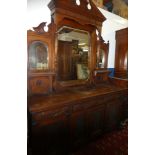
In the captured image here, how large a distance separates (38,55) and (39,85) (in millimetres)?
378

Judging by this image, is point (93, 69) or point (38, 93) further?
point (93, 69)

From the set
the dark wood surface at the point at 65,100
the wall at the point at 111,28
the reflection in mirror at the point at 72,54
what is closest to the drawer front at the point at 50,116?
the dark wood surface at the point at 65,100

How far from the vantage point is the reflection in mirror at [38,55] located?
1593 millimetres

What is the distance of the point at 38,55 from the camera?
5.39 feet

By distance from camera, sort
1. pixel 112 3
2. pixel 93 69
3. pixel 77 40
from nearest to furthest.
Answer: pixel 77 40
pixel 93 69
pixel 112 3

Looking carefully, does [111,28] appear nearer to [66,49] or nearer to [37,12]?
[66,49]

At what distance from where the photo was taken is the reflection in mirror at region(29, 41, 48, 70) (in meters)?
1.59

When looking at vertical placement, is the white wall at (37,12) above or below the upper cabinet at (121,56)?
above

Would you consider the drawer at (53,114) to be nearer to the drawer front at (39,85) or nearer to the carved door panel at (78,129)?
the carved door panel at (78,129)

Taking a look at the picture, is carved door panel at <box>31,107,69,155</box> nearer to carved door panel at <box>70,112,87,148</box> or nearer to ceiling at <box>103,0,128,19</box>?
carved door panel at <box>70,112,87,148</box>
